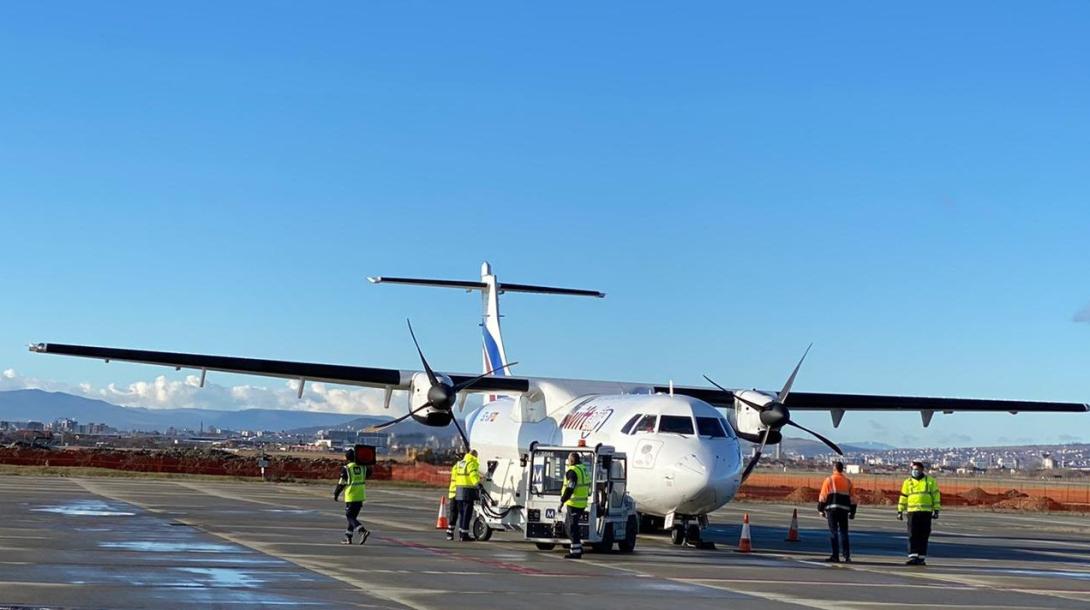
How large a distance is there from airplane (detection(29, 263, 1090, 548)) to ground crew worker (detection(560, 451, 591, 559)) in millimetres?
1924

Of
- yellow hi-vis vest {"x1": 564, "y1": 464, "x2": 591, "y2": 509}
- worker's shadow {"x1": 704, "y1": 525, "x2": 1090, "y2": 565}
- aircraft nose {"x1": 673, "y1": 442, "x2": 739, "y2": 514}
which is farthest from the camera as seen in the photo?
worker's shadow {"x1": 704, "y1": 525, "x2": 1090, "y2": 565}

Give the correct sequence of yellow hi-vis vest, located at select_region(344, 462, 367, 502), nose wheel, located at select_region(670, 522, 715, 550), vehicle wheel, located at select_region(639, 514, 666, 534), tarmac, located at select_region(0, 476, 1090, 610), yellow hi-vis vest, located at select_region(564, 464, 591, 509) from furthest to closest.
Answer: vehicle wheel, located at select_region(639, 514, 666, 534), nose wheel, located at select_region(670, 522, 715, 550), yellow hi-vis vest, located at select_region(344, 462, 367, 502), yellow hi-vis vest, located at select_region(564, 464, 591, 509), tarmac, located at select_region(0, 476, 1090, 610)

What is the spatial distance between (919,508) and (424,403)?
33.8ft

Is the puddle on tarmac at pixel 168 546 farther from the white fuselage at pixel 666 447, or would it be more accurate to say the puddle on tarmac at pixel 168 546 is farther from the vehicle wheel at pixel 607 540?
the white fuselage at pixel 666 447

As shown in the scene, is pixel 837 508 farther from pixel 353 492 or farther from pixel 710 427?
pixel 353 492

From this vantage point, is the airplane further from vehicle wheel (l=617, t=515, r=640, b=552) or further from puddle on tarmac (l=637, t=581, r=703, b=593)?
puddle on tarmac (l=637, t=581, r=703, b=593)

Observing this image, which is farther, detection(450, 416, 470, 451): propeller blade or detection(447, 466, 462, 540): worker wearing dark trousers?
detection(450, 416, 470, 451): propeller blade

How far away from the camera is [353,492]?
20.0 metres

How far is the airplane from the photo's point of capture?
824 inches

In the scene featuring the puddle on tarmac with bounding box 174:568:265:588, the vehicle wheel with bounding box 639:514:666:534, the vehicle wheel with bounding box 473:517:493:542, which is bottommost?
the puddle on tarmac with bounding box 174:568:265:588

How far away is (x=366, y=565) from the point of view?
16.3 meters

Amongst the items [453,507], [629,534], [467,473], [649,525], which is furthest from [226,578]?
[649,525]

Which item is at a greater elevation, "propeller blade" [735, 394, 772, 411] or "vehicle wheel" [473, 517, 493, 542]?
"propeller blade" [735, 394, 772, 411]

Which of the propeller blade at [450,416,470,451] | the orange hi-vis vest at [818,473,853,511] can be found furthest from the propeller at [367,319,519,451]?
the orange hi-vis vest at [818,473,853,511]
